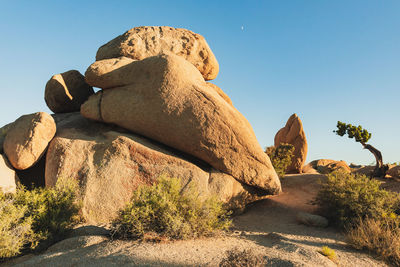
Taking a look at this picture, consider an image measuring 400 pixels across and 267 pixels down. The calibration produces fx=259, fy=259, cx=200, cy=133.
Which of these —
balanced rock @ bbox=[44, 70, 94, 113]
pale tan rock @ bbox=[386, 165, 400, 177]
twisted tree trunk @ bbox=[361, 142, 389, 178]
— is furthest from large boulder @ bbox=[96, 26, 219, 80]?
pale tan rock @ bbox=[386, 165, 400, 177]

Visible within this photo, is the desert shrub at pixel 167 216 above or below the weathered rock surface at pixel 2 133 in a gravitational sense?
below

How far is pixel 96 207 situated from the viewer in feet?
28.2

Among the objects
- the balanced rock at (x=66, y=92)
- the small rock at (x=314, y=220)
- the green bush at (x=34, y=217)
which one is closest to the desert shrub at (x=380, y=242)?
the small rock at (x=314, y=220)

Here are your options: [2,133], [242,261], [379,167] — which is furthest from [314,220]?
[2,133]

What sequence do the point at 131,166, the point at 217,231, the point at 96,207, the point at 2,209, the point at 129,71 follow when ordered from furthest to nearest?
the point at 129,71 → the point at 131,166 → the point at 96,207 → the point at 217,231 → the point at 2,209

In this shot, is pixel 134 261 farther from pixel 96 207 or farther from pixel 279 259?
pixel 96 207

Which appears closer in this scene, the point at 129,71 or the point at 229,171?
the point at 229,171

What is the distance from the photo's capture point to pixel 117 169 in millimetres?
9266

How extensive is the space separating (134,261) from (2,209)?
12.5 ft

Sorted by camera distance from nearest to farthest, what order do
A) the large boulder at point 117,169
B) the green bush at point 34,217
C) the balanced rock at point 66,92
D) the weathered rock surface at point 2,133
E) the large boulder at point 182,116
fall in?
the green bush at point 34,217 → the large boulder at point 117,169 → the large boulder at point 182,116 → the weathered rock surface at point 2,133 → the balanced rock at point 66,92

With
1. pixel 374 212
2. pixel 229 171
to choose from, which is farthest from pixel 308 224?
pixel 229 171

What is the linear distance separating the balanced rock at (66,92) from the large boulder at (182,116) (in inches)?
103

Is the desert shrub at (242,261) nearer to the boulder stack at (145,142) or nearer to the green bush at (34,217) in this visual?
the boulder stack at (145,142)

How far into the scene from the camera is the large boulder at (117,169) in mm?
8789
